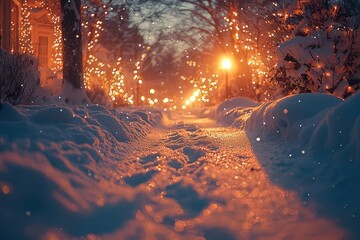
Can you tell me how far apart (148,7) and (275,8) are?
11.2 m

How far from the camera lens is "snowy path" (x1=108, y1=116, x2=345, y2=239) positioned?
375cm

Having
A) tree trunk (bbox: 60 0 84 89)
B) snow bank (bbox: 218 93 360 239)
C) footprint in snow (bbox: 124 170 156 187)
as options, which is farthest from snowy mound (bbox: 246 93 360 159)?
tree trunk (bbox: 60 0 84 89)

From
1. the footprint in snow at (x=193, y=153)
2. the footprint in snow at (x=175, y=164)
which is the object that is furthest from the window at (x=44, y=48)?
the footprint in snow at (x=175, y=164)

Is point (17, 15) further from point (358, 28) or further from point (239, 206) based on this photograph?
point (239, 206)

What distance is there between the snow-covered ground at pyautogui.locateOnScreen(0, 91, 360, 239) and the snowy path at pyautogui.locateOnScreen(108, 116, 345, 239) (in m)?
0.01

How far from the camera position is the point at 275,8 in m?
15.8

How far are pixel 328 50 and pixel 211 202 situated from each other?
34.7ft

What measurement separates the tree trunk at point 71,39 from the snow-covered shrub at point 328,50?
22.3 feet

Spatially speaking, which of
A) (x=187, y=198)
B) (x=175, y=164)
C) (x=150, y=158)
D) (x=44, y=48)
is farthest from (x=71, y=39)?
(x=44, y=48)

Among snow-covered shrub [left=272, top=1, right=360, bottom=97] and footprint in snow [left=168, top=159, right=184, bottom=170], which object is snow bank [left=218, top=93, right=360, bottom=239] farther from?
snow-covered shrub [left=272, top=1, right=360, bottom=97]

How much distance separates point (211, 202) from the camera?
460 cm

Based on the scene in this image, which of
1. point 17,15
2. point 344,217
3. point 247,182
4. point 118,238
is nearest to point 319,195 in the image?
point 344,217

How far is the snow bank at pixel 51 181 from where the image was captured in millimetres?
3484

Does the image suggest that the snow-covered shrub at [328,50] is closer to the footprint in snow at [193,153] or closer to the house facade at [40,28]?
the footprint in snow at [193,153]
